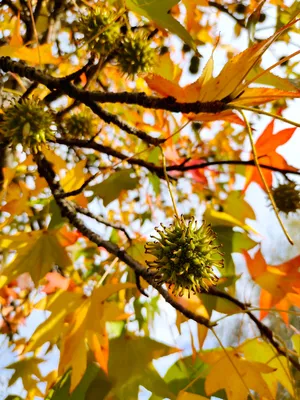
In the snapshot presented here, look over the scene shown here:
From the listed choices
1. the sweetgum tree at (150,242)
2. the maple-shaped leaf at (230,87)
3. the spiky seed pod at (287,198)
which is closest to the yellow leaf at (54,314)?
the sweetgum tree at (150,242)

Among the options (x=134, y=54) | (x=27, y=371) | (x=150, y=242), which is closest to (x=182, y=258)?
(x=150, y=242)

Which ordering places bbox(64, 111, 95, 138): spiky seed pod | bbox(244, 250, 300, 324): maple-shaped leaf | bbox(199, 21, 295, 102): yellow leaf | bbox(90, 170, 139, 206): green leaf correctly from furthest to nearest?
bbox(64, 111, 95, 138): spiky seed pod < bbox(90, 170, 139, 206): green leaf < bbox(244, 250, 300, 324): maple-shaped leaf < bbox(199, 21, 295, 102): yellow leaf

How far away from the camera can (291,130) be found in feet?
3.30

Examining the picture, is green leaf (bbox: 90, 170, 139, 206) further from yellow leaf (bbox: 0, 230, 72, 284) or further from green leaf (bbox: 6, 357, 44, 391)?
green leaf (bbox: 6, 357, 44, 391)

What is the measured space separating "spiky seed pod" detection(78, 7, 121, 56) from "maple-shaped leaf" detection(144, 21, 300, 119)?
1.17ft

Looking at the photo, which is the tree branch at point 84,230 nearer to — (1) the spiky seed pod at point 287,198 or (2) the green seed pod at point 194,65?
(1) the spiky seed pod at point 287,198

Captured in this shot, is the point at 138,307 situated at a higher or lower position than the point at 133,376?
higher

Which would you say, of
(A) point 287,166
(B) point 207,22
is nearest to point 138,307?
(A) point 287,166

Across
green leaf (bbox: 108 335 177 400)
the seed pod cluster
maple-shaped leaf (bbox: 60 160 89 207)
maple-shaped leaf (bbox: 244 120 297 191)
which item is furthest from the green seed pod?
green leaf (bbox: 108 335 177 400)

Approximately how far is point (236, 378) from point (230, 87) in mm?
566

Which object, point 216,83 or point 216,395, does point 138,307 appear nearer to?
point 216,395

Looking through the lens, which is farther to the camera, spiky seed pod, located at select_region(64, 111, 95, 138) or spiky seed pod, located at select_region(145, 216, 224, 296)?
spiky seed pod, located at select_region(64, 111, 95, 138)

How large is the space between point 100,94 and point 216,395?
669 millimetres

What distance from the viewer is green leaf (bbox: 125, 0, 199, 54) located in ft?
2.04
